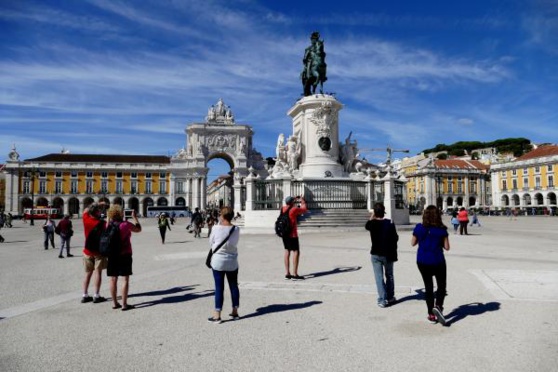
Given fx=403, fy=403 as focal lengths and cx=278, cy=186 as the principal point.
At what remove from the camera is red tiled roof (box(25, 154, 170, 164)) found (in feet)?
288

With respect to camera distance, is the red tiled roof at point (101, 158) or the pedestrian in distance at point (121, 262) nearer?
the pedestrian in distance at point (121, 262)

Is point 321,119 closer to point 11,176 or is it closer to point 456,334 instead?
point 456,334

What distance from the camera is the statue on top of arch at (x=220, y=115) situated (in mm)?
90312

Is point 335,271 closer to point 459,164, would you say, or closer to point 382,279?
point 382,279

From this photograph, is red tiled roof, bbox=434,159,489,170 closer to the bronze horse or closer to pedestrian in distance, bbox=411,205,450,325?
the bronze horse

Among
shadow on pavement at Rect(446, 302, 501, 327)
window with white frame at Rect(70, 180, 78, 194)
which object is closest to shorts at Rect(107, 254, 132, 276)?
shadow on pavement at Rect(446, 302, 501, 327)

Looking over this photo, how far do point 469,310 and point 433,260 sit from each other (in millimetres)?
1046

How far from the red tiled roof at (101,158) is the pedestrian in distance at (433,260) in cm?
9150

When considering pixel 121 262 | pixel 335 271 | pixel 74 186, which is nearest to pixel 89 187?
pixel 74 186

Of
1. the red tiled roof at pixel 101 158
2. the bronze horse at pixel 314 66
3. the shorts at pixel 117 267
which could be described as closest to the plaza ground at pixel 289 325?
the shorts at pixel 117 267

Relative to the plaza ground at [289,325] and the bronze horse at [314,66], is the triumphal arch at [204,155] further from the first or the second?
the plaza ground at [289,325]

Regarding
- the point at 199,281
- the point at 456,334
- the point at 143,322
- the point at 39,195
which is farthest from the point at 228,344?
the point at 39,195

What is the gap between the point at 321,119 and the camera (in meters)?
20.8

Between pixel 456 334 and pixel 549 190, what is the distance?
272 feet
